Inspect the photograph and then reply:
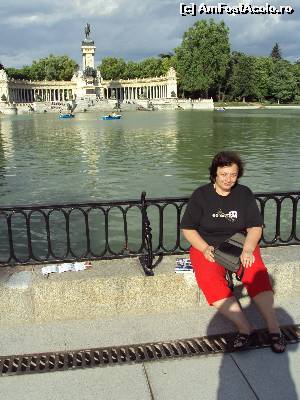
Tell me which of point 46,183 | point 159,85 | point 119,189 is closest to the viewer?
point 119,189

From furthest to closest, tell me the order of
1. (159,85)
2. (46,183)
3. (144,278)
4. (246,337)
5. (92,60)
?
(159,85)
(92,60)
(46,183)
(144,278)
(246,337)

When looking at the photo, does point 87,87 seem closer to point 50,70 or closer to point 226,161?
point 50,70

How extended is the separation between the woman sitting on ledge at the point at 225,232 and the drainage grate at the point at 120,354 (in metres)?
0.27

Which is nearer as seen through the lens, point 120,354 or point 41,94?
point 120,354

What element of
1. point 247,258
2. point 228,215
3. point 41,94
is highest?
point 41,94

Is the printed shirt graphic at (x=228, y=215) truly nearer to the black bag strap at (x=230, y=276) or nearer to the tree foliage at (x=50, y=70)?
the black bag strap at (x=230, y=276)

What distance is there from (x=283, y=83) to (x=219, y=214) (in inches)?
4817

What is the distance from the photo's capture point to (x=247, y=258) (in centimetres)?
474

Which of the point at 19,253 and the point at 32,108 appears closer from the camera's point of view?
the point at 19,253

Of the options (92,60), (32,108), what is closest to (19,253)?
(32,108)

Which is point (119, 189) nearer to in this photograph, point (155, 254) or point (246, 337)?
point (155, 254)

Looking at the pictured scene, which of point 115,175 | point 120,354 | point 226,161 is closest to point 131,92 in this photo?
point 115,175

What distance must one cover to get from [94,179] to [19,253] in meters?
9.98

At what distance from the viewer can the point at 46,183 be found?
786 inches
